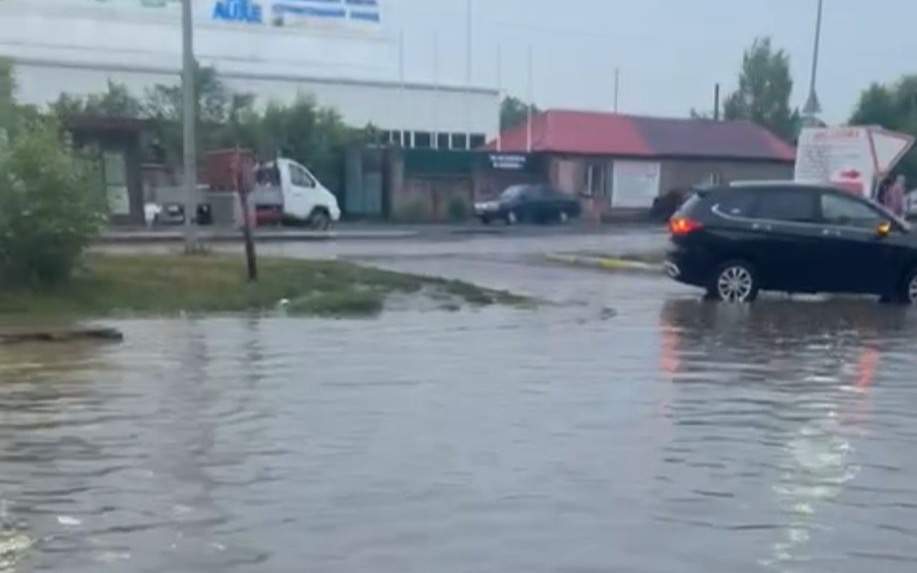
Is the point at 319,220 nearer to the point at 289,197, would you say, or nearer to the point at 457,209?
the point at 289,197

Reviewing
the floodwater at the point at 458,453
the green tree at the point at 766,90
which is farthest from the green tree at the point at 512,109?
the floodwater at the point at 458,453

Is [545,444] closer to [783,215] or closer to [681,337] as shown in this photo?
[681,337]

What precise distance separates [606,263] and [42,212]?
47.4ft

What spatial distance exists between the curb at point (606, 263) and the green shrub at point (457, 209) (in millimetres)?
28337

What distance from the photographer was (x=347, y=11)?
92500 mm

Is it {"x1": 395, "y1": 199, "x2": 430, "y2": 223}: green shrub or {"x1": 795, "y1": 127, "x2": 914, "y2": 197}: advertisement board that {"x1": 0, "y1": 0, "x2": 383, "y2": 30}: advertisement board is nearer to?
{"x1": 395, "y1": 199, "x2": 430, "y2": 223}: green shrub

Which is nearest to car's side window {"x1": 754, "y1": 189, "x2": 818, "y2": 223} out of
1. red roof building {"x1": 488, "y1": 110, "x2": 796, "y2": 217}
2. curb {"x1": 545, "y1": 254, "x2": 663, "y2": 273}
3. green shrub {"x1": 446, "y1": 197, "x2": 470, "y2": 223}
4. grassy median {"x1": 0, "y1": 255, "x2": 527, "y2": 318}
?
grassy median {"x1": 0, "y1": 255, "x2": 527, "y2": 318}

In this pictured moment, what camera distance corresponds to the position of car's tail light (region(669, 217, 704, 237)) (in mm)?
26750

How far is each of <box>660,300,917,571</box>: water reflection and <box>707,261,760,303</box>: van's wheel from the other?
74.2 inches

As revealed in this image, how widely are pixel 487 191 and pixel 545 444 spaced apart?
56922mm

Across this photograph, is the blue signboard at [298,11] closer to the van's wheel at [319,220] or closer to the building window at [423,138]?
the building window at [423,138]

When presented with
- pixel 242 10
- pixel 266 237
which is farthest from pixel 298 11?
pixel 266 237

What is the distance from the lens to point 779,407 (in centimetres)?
1424

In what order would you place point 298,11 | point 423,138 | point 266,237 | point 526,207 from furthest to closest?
point 423,138, point 298,11, point 526,207, point 266,237
